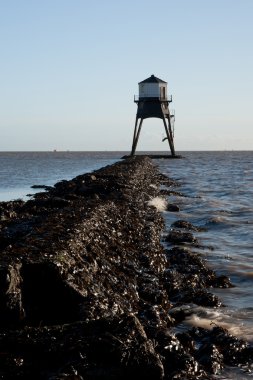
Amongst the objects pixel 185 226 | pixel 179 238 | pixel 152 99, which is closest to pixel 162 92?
pixel 152 99

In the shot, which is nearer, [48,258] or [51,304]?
[51,304]

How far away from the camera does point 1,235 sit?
7.80m

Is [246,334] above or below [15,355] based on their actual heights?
below

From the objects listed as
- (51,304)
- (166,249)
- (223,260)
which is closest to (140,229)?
(166,249)

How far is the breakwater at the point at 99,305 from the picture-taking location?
4191 millimetres

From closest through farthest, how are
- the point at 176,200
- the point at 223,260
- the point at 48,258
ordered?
the point at 48,258 < the point at 223,260 < the point at 176,200

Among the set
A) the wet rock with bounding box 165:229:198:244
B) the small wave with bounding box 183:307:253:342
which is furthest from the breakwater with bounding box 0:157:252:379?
the wet rock with bounding box 165:229:198:244

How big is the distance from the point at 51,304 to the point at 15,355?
1272 mm

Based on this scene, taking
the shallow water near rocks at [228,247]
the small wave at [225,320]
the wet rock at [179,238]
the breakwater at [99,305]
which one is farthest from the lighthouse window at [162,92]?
the small wave at [225,320]

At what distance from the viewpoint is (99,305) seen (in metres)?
5.52

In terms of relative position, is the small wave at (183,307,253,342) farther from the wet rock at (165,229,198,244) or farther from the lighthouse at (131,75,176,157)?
the lighthouse at (131,75,176,157)

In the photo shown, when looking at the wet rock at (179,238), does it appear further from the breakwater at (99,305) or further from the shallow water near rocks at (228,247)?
the breakwater at (99,305)

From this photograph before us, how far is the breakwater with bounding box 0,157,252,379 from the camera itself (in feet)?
13.8

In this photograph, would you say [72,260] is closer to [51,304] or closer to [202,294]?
[51,304]
